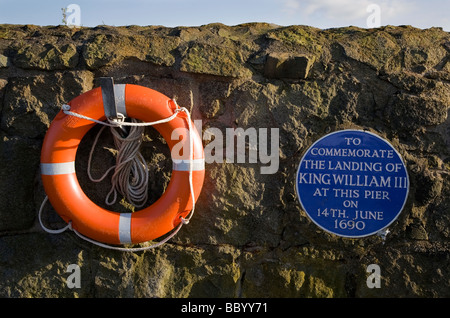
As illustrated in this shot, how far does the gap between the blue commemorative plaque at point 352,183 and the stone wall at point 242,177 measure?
0.15 feet

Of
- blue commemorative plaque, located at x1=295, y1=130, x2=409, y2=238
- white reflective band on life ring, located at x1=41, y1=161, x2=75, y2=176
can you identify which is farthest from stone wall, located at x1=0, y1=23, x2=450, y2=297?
white reflective band on life ring, located at x1=41, y1=161, x2=75, y2=176

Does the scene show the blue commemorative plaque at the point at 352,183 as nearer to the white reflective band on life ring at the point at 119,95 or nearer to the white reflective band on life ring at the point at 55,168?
the white reflective band on life ring at the point at 119,95

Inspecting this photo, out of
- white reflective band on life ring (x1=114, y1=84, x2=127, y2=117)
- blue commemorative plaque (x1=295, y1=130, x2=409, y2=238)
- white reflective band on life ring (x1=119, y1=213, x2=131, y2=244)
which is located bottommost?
white reflective band on life ring (x1=119, y1=213, x2=131, y2=244)

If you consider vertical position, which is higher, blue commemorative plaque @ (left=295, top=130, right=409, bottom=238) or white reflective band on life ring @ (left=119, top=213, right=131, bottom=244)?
blue commemorative plaque @ (left=295, top=130, right=409, bottom=238)

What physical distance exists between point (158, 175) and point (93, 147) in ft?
1.17

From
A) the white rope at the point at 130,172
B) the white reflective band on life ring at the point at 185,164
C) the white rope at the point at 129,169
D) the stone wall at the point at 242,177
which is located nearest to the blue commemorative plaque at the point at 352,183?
the stone wall at the point at 242,177

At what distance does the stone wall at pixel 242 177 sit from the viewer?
2.09 m

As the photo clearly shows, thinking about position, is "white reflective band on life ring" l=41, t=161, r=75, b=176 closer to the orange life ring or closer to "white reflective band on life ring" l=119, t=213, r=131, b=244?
the orange life ring

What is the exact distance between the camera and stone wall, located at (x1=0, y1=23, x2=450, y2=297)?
2.09 m

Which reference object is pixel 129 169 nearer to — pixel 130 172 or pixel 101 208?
pixel 130 172

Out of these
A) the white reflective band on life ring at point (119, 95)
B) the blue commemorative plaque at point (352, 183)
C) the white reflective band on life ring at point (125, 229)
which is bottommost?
the white reflective band on life ring at point (125, 229)

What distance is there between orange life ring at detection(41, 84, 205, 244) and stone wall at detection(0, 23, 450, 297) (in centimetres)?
13

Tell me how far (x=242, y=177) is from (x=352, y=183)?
0.57 metres
